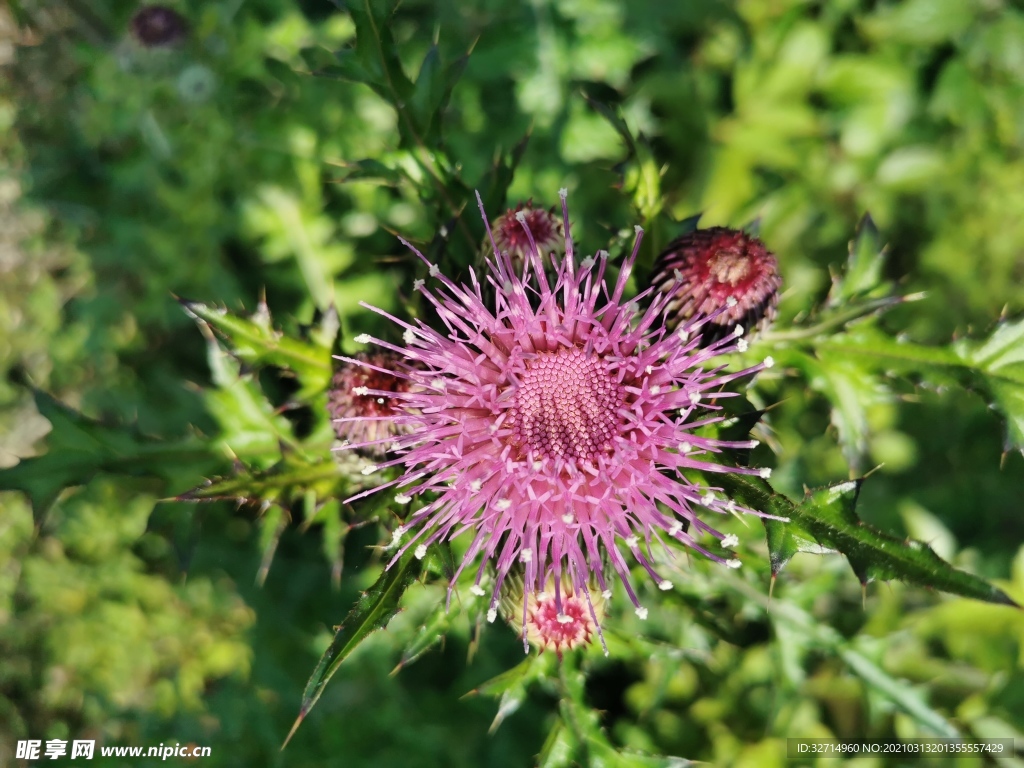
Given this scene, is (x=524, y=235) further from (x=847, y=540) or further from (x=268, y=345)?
(x=847, y=540)

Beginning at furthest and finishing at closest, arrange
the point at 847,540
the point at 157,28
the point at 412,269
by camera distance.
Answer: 1. the point at 157,28
2. the point at 412,269
3. the point at 847,540

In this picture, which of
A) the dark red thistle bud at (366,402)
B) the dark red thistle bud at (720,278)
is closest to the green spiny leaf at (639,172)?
the dark red thistle bud at (720,278)

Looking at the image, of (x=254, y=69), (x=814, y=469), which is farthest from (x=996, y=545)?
(x=254, y=69)

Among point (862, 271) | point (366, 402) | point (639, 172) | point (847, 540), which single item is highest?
point (639, 172)

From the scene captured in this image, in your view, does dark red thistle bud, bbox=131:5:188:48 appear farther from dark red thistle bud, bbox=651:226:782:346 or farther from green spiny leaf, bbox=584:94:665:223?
dark red thistle bud, bbox=651:226:782:346

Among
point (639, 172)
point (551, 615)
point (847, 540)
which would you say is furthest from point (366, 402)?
point (847, 540)

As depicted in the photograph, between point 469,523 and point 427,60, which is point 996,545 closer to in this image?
point 469,523
